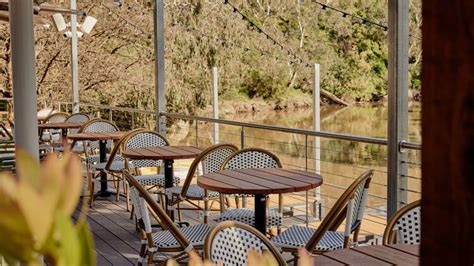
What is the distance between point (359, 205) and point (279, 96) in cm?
1984

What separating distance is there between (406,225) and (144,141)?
9.98 feet

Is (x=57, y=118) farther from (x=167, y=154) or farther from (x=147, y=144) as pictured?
(x=167, y=154)

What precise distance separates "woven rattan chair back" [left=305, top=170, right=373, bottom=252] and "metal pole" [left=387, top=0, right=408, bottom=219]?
51cm

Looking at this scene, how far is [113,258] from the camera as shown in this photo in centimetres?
371

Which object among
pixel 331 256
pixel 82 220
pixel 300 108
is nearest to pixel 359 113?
pixel 300 108

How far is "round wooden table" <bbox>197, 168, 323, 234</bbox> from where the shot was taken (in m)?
2.80

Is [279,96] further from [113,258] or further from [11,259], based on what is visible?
[11,259]

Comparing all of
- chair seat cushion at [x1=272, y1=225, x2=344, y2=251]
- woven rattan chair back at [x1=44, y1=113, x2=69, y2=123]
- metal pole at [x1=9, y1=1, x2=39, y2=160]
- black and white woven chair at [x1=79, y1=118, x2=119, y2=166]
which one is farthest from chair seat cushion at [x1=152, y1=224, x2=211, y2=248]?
woven rattan chair back at [x1=44, y1=113, x2=69, y2=123]

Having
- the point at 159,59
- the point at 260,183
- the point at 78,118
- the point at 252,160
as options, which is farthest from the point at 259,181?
the point at 78,118

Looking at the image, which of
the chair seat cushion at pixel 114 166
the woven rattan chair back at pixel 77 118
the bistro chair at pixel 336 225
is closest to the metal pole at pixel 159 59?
the chair seat cushion at pixel 114 166

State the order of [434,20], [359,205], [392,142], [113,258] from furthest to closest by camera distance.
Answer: [113,258]
[392,142]
[359,205]
[434,20]

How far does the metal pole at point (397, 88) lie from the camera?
3.16 metres

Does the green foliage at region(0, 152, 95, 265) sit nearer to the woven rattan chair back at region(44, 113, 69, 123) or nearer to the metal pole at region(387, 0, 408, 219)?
the metal pole at region(387, 0, 408, 219)

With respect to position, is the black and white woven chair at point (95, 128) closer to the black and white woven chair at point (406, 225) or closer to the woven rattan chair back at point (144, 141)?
the woven rattan chair back at point (144, 141)
